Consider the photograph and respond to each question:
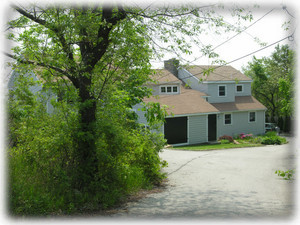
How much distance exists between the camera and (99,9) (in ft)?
28.2

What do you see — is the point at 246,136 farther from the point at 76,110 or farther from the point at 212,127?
the point at 76,110

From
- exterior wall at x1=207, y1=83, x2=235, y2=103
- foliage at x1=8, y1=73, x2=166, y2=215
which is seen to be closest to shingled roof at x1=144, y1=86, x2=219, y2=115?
exterior wall at x1=207, y1=83, x2=235, y2=103

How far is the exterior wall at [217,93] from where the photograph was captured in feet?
95.0

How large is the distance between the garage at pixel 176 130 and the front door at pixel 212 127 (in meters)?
2.91

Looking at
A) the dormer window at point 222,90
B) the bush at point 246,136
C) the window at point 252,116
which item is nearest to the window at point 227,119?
the bush at point 246,136

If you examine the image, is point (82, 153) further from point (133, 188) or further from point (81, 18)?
point (81, 18)

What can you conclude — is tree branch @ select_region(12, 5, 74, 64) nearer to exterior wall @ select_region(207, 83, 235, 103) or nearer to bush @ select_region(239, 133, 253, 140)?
exterior wall @ select_region(207, 83, 235, 103)

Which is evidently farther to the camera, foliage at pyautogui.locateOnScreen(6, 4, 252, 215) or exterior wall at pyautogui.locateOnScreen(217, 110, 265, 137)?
exterior wall at pyautogui.locateOnScreen(217, 110, 265, 137)

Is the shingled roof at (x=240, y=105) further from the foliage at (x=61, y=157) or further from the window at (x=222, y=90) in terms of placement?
the foliage at (x=61, y=157)

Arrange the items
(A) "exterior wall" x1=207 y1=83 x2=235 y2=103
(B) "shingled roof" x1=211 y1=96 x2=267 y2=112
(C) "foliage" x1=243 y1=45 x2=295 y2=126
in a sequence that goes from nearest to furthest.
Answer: (B) "shingled roof" x1=211 y1=96 x2=267 y2=112 < (A) "exterior wall" x1=207 y1=83 x2=235 y2=103 < (C) "foliage" x1=243 y1=45 x2=295 y2=126

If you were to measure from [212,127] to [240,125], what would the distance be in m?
4.69

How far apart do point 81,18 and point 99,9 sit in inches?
51.3

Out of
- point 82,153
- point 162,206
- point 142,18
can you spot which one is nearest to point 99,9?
point 142,18

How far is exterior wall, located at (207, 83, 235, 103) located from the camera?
2895 centimetres
